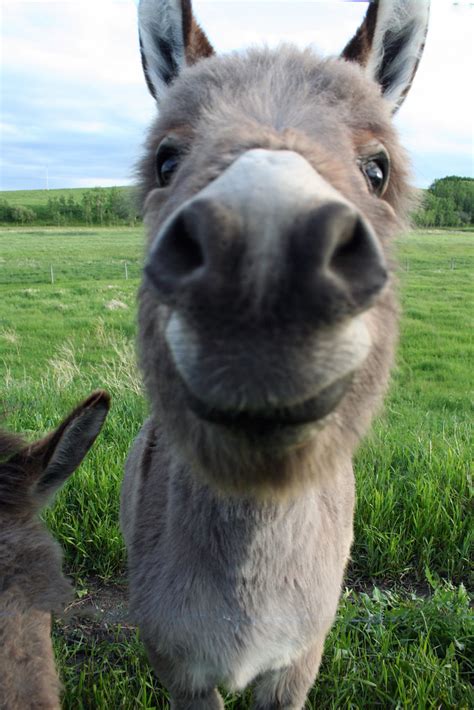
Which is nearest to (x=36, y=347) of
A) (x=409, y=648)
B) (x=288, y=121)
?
(x=409, y=648)

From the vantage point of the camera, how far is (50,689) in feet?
6.44

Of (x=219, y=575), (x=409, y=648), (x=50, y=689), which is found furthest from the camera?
(x=409, y=648)

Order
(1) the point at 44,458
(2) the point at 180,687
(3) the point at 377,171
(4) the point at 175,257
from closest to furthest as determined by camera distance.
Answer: (4) the point at 175,257 < (3) the point at 377,171 < (1) the point at 44,458 < (2) the point at 180,687

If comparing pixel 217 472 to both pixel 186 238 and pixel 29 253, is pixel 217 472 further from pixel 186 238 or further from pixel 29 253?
pixel 29 253

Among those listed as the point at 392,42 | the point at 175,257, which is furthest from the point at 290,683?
the point at 392,42

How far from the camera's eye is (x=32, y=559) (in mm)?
2193

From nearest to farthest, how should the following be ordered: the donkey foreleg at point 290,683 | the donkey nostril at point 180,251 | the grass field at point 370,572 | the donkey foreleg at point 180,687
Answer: the donkey nostril at point 180,251
the donkey foreleg at point 180,687
the donkey foreleg at point 290,683
the grass field at point 370,572

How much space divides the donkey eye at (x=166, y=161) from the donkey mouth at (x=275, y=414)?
1125 mm

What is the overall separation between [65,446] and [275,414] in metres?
1.48

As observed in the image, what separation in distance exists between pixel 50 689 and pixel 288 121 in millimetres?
2170

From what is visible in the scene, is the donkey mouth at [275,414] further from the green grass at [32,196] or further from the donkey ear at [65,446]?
the green grass at [32,196]

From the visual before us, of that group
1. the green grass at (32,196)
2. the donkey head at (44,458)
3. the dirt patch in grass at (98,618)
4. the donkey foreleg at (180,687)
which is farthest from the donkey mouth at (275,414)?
the green grass at (32,196)

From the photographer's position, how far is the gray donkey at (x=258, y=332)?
121cm

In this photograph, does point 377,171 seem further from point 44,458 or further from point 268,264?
point 44,458
